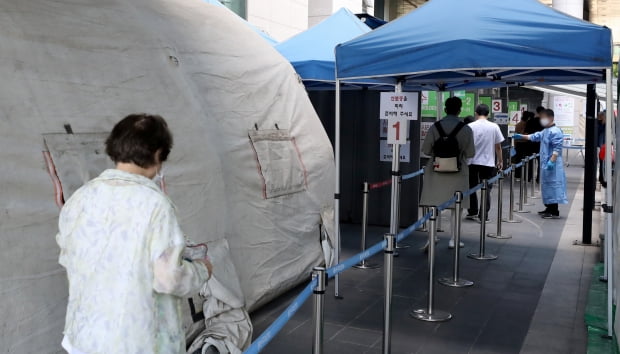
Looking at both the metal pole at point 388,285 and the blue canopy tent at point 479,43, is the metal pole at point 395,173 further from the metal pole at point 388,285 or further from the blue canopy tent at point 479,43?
the metal pole at point 388,285

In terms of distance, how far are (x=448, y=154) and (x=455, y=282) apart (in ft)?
5.31

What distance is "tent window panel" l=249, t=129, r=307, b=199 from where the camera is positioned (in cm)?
604

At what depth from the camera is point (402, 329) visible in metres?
5.50

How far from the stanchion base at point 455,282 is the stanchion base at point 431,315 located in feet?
3.16

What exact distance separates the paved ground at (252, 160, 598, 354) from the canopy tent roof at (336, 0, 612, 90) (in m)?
2.31

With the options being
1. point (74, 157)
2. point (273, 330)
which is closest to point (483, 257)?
point (273, 330)

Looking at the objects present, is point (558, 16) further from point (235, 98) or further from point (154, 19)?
point (154, 19)

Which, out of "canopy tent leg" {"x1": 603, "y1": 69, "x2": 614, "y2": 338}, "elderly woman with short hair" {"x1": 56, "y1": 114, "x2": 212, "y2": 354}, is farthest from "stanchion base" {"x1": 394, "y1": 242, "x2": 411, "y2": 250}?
"elderly woman with short hair" {"x1": 56, "y1": 114, "x2": 212, "y2": 354}

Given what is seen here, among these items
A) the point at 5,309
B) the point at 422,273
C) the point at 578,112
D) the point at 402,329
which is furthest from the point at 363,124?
the point at 578,112

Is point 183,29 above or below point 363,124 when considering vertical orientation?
above

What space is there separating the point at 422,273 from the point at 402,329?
77.5 inches

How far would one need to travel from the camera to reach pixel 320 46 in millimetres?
8633

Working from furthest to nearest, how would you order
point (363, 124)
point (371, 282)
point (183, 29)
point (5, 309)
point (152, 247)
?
1. point (363, 124)
2. point (371, 282)
3. point (183, 29)
4. point (5, 309)
5. point (152, 247)

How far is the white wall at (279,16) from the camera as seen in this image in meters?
14.2
